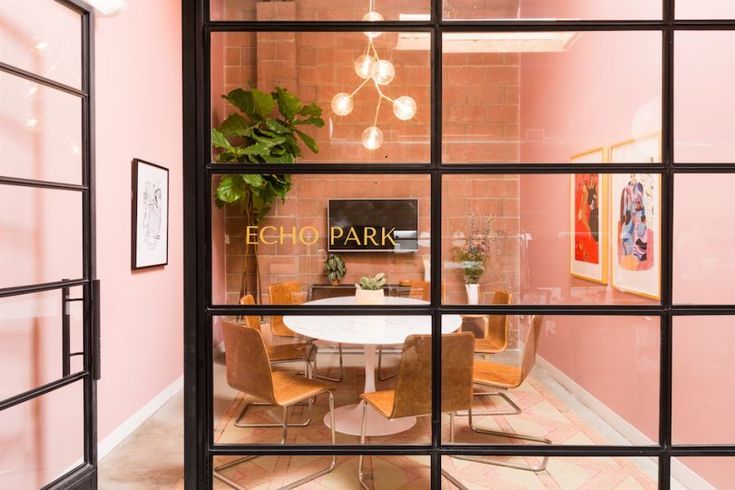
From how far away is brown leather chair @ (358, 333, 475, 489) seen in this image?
1572mm

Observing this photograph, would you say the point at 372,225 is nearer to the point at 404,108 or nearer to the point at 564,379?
the point at 404,108

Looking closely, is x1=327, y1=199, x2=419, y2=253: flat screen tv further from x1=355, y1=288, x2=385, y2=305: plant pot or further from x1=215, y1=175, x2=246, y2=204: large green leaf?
x1=215, y1=175, x2=246, y2=204: large green leaf

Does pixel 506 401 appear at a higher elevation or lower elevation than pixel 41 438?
higher

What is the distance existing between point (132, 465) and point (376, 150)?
7.97 feet

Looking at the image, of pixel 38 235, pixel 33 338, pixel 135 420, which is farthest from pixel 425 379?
pixel 135 420

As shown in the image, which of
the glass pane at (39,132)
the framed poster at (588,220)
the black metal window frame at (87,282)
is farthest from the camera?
the black metal window frame at (87,282)

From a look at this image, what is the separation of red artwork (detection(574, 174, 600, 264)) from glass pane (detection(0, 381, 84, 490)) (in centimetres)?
228

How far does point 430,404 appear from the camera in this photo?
1.59m

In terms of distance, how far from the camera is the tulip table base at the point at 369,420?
1579 millimetres

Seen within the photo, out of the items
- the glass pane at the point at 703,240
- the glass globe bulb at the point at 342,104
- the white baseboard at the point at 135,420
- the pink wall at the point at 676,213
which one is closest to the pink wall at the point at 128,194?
the white baseboard at the point at 135,420

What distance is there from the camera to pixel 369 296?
1.57m

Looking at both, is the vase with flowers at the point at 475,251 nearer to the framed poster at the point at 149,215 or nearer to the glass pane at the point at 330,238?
the glass pane at the point at 330,238

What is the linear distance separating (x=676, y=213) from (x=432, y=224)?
30.7 inches

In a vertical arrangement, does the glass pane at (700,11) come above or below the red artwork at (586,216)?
above
